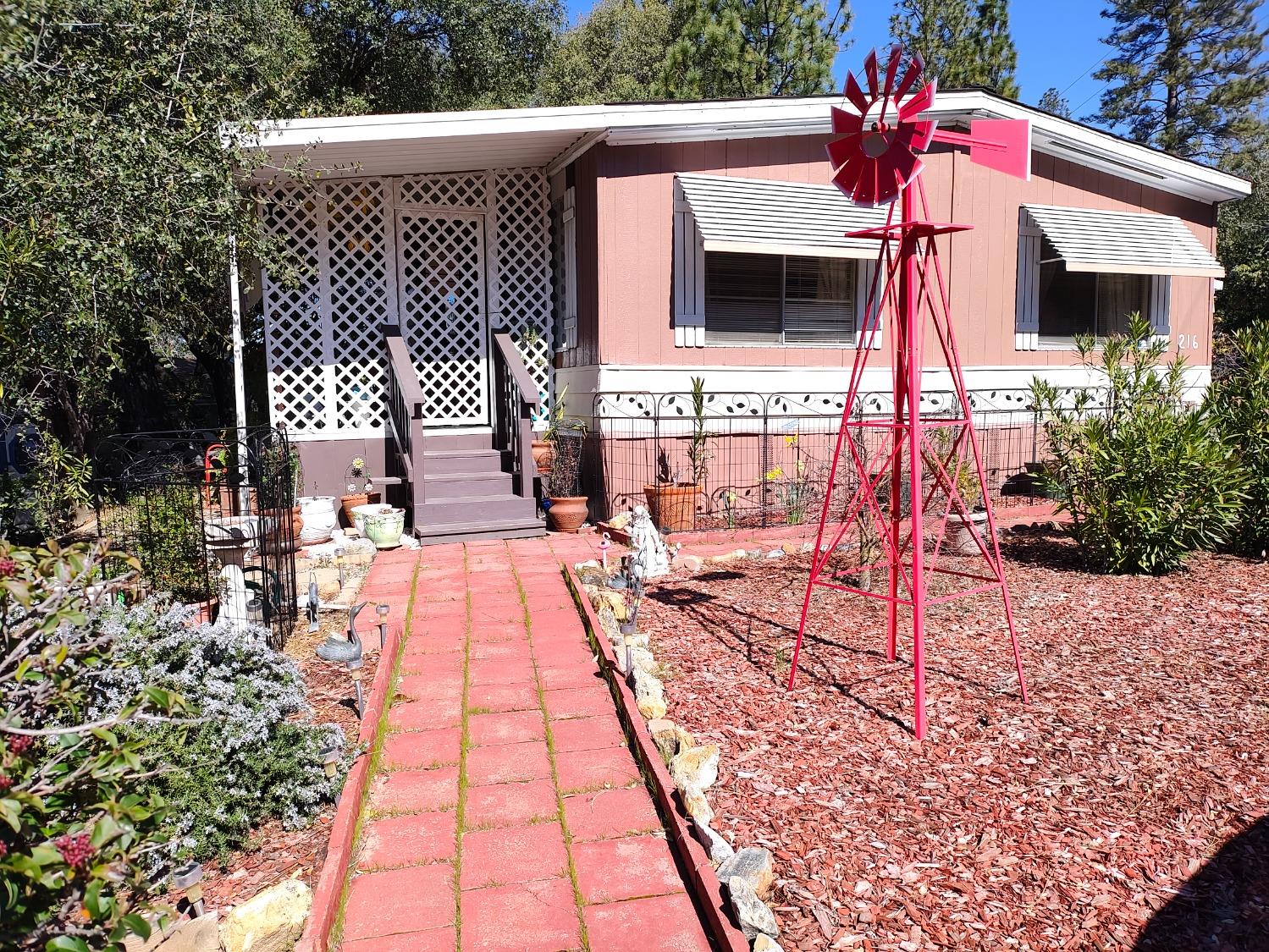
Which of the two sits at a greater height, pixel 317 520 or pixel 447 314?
pixel 447 314

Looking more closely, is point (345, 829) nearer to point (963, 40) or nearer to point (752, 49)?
point (752, 49)

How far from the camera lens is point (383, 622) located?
16.8 ft

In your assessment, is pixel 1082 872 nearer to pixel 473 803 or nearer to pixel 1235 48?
pixel 473 803

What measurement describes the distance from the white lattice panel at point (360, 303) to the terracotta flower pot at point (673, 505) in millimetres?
3326

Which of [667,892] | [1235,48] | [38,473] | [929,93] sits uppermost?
[1235,48]

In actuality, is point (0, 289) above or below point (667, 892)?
above

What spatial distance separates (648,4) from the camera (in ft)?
85.0

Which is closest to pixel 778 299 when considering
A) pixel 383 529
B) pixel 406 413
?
pixel 406 413

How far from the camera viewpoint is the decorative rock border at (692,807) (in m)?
2.54

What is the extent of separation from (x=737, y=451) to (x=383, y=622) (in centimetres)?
483

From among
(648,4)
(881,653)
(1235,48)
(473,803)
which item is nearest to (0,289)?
(473,803)

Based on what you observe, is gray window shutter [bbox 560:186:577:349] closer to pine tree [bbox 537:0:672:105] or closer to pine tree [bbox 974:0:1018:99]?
pine tree [bbox 537:0:672:105]

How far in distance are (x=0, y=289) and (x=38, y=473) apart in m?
2.10

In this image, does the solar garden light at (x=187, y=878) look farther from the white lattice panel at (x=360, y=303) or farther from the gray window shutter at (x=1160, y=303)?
the gray window shutter at (x=1160, y=303)
